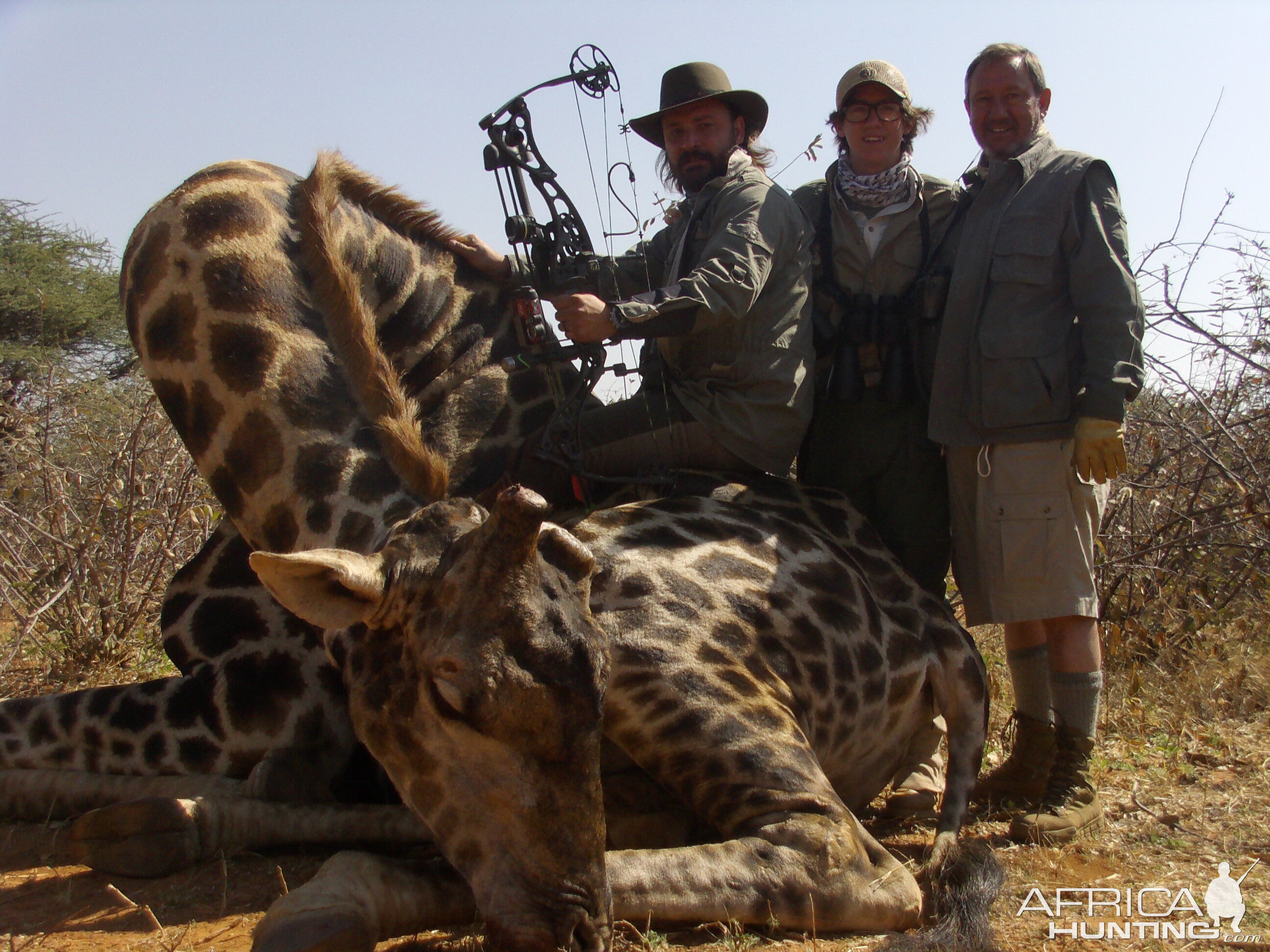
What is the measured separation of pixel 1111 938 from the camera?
10.3 ft

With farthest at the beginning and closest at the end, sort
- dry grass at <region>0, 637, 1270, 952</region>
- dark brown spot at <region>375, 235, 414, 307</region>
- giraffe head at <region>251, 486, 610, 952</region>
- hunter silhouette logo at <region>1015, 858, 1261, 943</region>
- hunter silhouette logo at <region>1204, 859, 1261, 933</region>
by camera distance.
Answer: dark brown spot at <region>375, 235, 414, 307</region> → hunter silhouette logo at <region>1204, 859, 1261, 933</region> → hunter silhouette logo at <region>1015, 858, 1261, 943</region> → dry grass at <region>0, 637, 1270, 952</region> → giraffe head at <region>251, 486, 610, 952</region>

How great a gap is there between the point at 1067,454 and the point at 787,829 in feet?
7.04

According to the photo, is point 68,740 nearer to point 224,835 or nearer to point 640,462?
point 224,835

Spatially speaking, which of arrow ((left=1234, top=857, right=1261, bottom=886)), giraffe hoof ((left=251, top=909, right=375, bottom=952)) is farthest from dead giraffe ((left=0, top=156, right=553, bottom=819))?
arrow ((left=1234, top=857, right=1261, bottom=886))

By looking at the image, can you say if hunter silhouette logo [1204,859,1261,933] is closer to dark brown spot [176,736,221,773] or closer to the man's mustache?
dark brown spot [176,736,221,773]

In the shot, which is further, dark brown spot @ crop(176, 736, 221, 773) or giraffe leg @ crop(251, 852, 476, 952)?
dark brown spot @ crop(176, 736, 221, 773)

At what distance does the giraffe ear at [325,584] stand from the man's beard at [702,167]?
3073 mm

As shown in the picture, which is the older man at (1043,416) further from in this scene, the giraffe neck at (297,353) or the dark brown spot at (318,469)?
the dark brown spot at (318,469)

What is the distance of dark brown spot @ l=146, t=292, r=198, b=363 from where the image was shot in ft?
14.4

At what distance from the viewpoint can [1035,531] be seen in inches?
182

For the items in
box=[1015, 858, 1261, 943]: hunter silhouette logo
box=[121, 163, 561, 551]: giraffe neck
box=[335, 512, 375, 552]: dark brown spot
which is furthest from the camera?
box=[121, 163, 561, 551]: giraffe neck

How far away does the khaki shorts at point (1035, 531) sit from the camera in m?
4.60

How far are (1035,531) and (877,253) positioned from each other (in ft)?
4.75

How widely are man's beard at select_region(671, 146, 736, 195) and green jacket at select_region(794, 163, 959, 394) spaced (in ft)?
1.74
